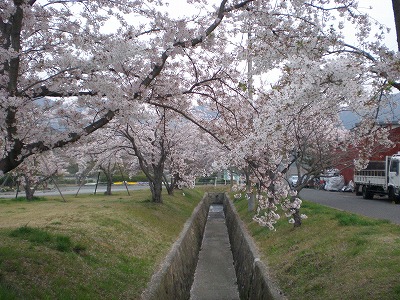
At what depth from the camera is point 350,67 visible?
223 inches

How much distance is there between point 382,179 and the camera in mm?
27906

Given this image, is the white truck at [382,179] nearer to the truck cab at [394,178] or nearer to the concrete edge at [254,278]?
the truck cab at [394,178]

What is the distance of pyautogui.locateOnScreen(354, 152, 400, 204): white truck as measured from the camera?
86.6 ft

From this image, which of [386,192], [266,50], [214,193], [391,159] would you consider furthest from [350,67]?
[214,193]

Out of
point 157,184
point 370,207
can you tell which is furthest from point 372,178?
point 157,184

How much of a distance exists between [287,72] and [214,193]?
4486 centimetres

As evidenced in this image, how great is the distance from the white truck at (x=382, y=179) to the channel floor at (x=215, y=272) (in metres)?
10.4

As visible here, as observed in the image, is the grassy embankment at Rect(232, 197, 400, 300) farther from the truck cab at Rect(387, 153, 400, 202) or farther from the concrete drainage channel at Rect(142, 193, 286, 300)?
the truck cab at Rect(387, 153, 400, 202)

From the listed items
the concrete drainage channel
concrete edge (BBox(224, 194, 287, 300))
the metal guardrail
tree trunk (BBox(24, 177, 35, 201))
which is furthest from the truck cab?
tree trunk (BBox(24, 177, 35, 201))

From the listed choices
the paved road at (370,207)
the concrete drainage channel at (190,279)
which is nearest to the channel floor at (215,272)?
the concrete drainage channel at (190,279)

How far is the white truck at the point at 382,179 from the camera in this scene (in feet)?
86.6

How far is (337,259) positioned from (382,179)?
66.6ft

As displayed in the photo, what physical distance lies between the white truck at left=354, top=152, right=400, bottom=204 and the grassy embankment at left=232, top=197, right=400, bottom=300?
13.6 metres

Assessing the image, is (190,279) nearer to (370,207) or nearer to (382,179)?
(370,207)
